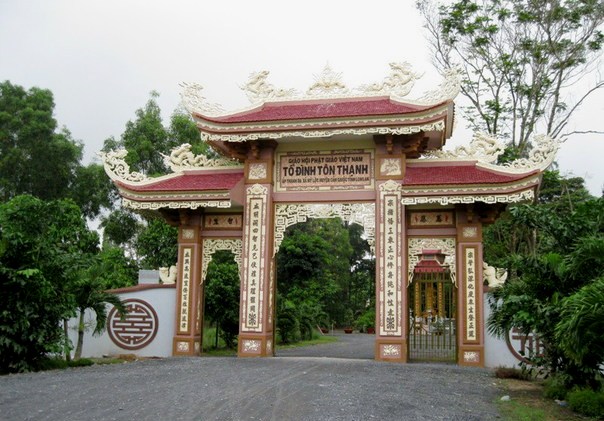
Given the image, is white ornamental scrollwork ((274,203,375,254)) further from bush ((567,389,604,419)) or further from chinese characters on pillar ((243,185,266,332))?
bush ((567,389,604,419))

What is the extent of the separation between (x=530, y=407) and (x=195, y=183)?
7.60 m

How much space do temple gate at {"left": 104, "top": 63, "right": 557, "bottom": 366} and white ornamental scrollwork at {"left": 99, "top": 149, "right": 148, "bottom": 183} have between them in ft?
0.09

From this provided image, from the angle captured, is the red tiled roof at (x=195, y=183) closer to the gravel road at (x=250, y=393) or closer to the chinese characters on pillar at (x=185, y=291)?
the chinese characters on pillar at (x=185, y=291)

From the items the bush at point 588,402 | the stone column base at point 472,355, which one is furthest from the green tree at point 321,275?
the bush at point 588,402

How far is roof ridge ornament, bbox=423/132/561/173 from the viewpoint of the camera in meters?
11.4

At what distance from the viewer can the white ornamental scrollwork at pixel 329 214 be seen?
1173 cm

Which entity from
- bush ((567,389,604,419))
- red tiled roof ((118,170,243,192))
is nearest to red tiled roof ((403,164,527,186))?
red tiled roof ((118,170,243,192))

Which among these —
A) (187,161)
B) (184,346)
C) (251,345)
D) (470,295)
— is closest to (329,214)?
(251,345)

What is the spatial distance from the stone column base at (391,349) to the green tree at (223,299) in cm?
573

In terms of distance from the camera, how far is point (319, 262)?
25.2 meters

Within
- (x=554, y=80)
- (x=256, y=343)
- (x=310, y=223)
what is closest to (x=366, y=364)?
(x=256, y=343)

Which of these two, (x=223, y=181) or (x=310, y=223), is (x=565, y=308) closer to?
(x=223, y=181)

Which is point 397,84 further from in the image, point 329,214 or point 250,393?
point 250,393

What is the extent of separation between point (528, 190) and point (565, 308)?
4680mm
